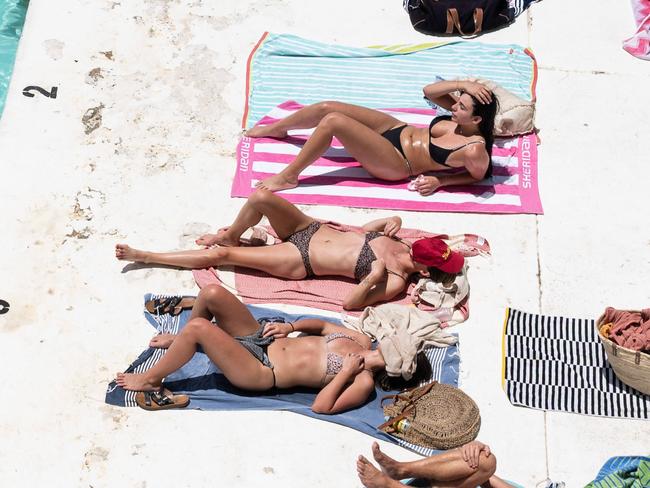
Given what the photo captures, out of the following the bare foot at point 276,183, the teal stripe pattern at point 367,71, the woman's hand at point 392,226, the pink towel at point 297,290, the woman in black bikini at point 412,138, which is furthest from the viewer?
the teal stripe pattern at point 367,71

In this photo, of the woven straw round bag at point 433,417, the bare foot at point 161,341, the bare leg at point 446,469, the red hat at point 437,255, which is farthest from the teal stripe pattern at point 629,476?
the bare foot at point 161,341

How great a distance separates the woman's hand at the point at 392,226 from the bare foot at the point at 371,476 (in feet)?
6.51

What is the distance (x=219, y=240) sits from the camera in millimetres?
6793

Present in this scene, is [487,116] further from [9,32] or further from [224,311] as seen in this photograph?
[9,32]

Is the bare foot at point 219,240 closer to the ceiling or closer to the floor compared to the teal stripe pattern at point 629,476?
closer to the ceiling

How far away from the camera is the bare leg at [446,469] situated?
5355 millimetres

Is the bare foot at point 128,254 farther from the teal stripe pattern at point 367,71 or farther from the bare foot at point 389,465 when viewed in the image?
the bare foot at point 389,465

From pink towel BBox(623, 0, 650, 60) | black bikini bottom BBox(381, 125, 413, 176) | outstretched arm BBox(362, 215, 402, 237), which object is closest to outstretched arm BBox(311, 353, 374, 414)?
outstretched arm BBox(362, 215, 402, 237)

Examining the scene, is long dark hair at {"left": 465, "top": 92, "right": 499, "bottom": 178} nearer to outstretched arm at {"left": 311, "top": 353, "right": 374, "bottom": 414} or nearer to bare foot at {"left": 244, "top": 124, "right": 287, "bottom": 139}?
bare foot at {"left": 244, "top": 124, "right": 287, "bottom": 139}

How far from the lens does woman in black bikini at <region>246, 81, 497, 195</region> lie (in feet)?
23.2

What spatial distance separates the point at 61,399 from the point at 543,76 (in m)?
5.08

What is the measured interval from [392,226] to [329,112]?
1.21m

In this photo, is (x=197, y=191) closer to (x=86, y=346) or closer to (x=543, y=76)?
(x=86, y=346)

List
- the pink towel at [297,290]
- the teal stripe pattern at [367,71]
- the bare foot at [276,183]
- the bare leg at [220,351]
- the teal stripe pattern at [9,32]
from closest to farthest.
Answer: the bare leg at [220,351], the pink towel at [297,290], the bare foot at [276,183], the teal stripe pattern at [367,71], the teal stripe pattern at [9,32]
